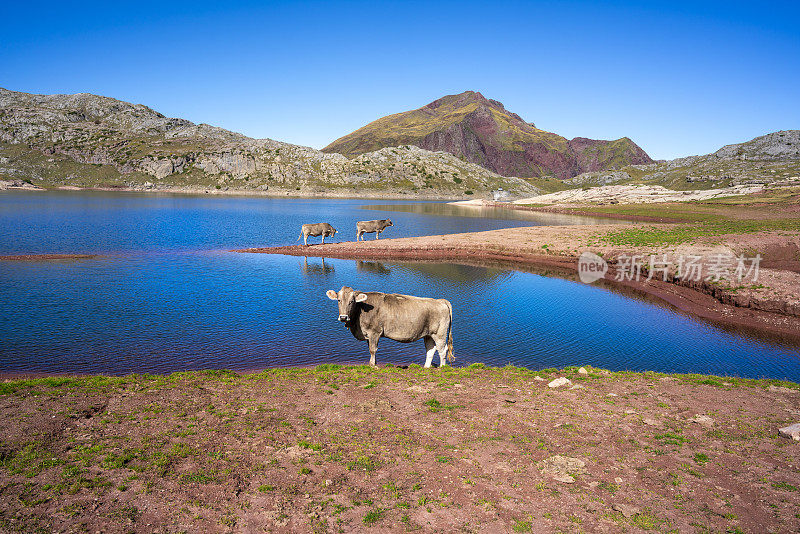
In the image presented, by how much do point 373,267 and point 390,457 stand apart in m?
36.8

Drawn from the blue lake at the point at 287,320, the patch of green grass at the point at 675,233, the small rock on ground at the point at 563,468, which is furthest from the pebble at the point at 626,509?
the patch of green grass at the point at 675,233

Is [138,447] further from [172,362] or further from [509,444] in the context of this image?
[172,362]

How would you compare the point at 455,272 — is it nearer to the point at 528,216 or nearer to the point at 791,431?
the point at 791,431

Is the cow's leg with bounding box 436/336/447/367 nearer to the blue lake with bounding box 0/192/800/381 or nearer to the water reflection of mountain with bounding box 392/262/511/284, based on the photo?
the blue lake with bounding box 0/192/800/381

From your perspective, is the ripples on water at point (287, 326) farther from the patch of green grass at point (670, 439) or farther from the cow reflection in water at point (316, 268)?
the patch of green grass at point (670, 439)

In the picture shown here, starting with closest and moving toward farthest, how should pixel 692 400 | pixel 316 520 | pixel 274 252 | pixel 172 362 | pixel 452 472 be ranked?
1. pixel 316 520
2. pixel 452 472
3. pixel 692 400
4. pixel 172 362
5. pixel 274 252

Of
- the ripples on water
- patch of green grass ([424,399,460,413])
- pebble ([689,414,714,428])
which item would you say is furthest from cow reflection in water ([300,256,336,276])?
pebble ([689,414,714,428])

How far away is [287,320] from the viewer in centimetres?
2736

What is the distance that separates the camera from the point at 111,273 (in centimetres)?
3781

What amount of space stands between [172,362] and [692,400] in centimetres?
2293

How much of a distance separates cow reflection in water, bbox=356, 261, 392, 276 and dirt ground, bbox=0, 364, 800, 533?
29176 millimetres

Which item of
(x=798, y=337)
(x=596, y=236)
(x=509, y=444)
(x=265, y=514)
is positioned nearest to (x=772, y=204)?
(x=596, y=236)

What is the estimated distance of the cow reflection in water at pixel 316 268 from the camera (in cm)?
4272

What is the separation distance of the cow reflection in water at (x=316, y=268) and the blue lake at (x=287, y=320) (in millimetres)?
241
